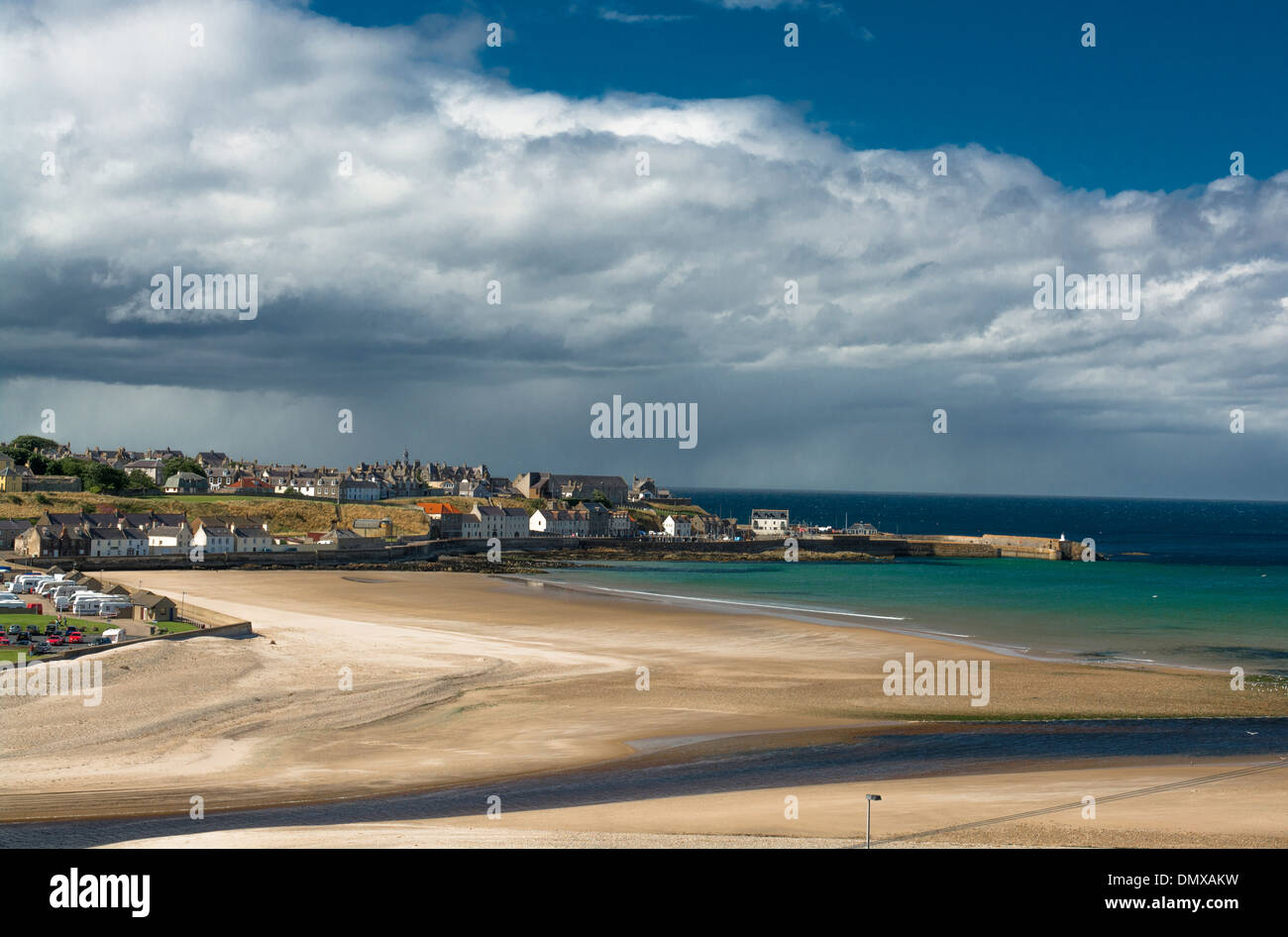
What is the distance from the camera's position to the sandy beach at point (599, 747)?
63.7 ft

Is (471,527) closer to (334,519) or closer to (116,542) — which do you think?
(334,519)

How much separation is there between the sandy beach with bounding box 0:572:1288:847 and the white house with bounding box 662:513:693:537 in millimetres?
97327

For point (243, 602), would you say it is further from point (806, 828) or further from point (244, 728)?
point (806, 828)

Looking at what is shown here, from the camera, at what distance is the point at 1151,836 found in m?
18.7

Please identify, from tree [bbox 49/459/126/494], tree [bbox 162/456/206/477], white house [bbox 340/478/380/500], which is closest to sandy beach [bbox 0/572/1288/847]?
tree [bbox 49/459/126/494]

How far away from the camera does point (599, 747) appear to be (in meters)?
27.1

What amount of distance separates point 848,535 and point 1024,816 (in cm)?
12264

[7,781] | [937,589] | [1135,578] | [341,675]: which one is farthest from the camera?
[1135,578]

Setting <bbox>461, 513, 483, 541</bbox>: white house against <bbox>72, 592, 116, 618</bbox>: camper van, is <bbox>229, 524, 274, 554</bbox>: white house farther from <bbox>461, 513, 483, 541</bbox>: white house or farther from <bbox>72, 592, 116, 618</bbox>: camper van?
<bbox>72, 592, 116, 618</bbox>: camper van

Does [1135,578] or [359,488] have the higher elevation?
[359,488]

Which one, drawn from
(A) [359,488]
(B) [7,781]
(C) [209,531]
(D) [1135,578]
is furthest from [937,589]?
(A) [359,488]

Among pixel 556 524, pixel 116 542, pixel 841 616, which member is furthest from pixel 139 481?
pixel 841 616

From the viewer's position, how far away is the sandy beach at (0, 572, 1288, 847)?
19.4m

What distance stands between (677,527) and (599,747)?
119 metres
